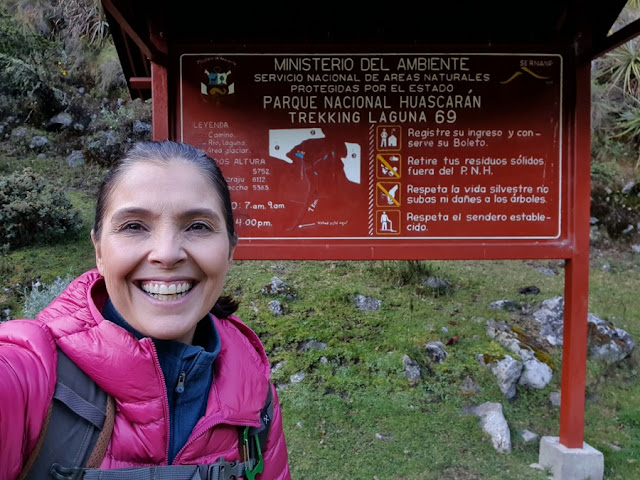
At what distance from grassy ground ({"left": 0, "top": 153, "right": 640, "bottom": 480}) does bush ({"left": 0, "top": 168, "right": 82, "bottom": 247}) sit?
22 cm

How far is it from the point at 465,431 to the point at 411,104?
8.42 ft

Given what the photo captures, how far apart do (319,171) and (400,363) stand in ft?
7.34

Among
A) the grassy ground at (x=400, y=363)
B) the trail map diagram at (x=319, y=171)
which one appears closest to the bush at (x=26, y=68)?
the grassy ground at (x=400, y=363)

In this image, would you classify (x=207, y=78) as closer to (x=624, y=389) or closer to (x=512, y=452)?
(x=512, y=452)

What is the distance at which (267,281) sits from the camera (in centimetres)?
635

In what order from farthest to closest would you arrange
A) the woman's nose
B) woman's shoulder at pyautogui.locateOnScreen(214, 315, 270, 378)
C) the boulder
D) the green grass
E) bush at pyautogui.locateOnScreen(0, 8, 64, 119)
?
bush at pyautogui.locateOnScreen(0, 8, 64, 119), the boulder, the green grass, woman's shoulder at pyautogui.locateOnScreen(214, 315, 270, 378), the woman's nose

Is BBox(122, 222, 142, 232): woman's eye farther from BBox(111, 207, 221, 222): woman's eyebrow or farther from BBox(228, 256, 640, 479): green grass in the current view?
BBox(228, 256, 640, 479): green grass

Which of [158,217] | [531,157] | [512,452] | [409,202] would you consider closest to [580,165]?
[531,157]

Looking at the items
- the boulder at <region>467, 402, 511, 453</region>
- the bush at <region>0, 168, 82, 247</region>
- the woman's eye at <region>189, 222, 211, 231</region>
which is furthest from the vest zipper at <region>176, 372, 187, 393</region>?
the bush at <region>0, 168, 82, 247</region>

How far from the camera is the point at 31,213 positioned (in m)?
6.70

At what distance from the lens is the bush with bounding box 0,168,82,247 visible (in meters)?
6.66

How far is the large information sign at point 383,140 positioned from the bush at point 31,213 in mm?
4393

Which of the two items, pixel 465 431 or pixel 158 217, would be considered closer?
pixel 158 217

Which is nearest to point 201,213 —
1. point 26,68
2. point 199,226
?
point 199,226
